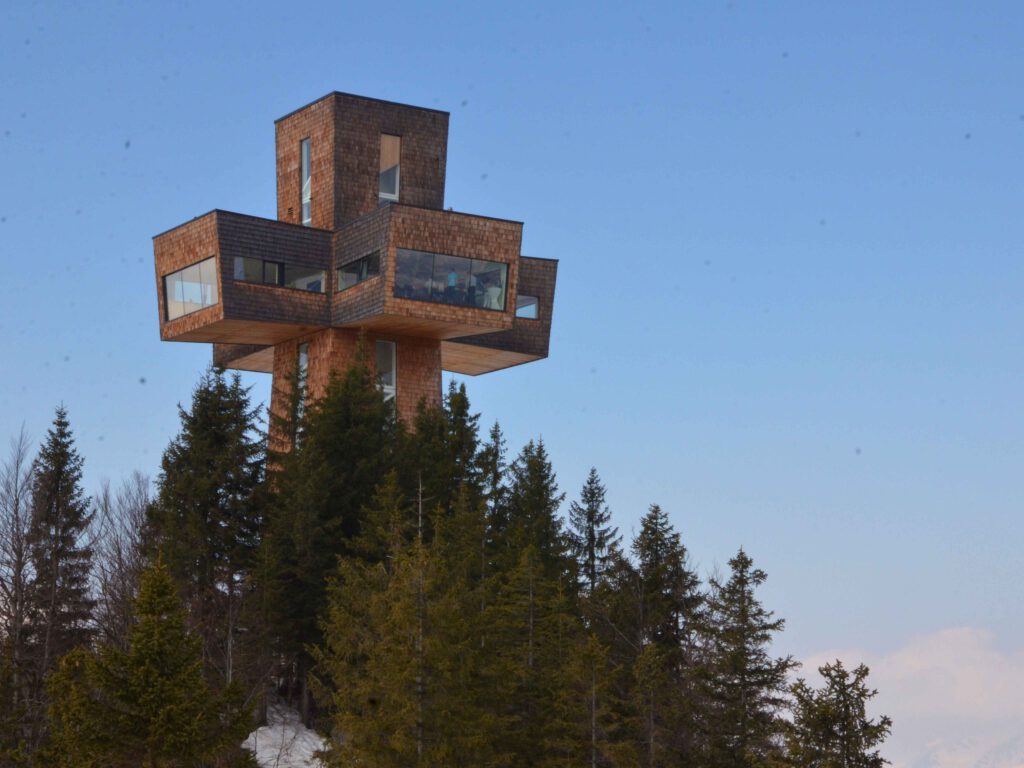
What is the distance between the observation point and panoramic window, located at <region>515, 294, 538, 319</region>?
64562 millimetres

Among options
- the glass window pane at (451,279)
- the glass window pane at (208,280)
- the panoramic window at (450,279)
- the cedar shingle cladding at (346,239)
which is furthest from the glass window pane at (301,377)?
the glass window pane at (451,279)

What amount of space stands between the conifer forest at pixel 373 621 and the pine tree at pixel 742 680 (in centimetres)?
6

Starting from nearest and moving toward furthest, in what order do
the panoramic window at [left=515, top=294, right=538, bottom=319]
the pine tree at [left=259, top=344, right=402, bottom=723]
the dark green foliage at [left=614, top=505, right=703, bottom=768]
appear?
the dark green foliage at [left=614, top=505, right=703, bottom=768] → the pine tree at [left=259, top=344, right=402, bottom=723] → the panoramic window at [left=515, top=294, right=538, bottom=319]

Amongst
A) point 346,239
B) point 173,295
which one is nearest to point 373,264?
point 346,239

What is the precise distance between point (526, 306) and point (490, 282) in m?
7.74

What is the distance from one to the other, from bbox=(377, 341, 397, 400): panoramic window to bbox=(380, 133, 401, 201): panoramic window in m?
5.88

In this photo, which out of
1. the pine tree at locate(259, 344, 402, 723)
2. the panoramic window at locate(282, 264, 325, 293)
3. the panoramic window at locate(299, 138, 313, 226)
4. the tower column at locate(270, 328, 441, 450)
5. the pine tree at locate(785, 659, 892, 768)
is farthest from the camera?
the panoramic window at locate(299, 138, 313, 226)

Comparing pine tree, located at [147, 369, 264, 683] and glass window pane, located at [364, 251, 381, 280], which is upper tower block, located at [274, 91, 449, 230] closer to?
glass window pane, located at [364, 251, 381, 280]

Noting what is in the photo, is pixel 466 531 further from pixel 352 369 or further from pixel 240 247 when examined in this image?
pixel 240 247

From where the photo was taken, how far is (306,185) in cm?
6125

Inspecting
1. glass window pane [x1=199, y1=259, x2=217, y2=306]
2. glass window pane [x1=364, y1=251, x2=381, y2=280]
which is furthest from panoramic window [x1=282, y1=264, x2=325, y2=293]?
glass window pane [x1=364, y1=251, x2=381, y2=280]

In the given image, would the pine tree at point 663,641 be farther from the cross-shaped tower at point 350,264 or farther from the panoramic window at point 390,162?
the panoramic window at point 390,162

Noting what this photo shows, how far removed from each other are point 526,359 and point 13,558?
22.7m

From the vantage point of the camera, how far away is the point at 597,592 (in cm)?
4812
